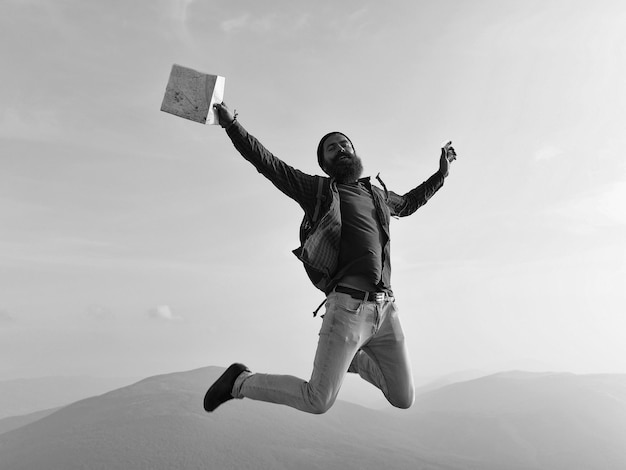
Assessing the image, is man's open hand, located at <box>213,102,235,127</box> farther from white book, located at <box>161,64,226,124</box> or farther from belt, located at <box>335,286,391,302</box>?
belt, located at <box>335,286,391,302</box>

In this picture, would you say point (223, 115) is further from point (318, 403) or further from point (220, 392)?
point (318, 403)

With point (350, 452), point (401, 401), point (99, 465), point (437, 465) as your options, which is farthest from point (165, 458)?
point (401, 401)

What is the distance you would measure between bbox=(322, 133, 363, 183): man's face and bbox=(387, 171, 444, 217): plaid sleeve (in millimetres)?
654

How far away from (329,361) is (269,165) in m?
2.03

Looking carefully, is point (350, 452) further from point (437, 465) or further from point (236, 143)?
point (236, 143)

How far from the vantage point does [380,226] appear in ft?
17.3

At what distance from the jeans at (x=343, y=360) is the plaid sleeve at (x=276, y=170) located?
107 cm

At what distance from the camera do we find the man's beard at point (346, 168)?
18.1 ft

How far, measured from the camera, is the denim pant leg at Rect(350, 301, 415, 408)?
200 inches

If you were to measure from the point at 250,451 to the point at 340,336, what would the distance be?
20554 centimetres

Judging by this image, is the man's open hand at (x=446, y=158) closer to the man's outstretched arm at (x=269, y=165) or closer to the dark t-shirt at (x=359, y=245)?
the dark t-shirt at (x=359, y=245)

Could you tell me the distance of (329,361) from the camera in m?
4.65

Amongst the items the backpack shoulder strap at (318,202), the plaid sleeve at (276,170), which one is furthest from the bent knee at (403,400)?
the plaid sleeve at (276,170)

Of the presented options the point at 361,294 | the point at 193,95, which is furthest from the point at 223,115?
the point at 361,294
